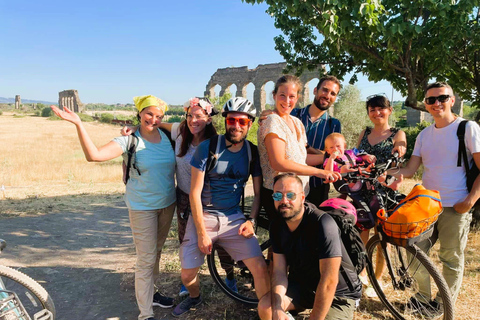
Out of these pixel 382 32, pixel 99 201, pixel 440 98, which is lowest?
pixel 99 201

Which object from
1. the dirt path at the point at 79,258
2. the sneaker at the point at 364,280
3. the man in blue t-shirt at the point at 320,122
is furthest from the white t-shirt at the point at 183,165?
the sneaker at the point at 364,280

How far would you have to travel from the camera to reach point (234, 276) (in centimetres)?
410

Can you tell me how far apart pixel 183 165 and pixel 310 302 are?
1757 mm

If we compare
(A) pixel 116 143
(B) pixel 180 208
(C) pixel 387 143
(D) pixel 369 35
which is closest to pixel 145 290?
(B) pixel 180 208

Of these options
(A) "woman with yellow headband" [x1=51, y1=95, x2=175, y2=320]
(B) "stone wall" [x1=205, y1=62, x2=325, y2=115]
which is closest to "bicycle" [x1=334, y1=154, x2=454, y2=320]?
(A) "woman with yellow headband" [x1=51, y1=95, x2=175, y2=320]

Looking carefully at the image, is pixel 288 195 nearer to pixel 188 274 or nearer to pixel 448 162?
pixel 188 274

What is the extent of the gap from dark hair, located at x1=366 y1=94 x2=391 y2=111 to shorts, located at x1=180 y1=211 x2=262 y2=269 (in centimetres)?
186

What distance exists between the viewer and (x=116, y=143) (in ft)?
10.3

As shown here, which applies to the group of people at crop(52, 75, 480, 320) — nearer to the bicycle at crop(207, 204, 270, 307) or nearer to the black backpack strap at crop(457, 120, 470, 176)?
the black backpack strap at crop(457, 120, 470, 176)

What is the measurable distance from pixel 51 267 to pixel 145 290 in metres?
2.45

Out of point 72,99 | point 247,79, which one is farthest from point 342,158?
point 72,99

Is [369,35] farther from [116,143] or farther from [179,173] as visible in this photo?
[116,143]

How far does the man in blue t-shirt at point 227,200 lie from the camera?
3.08 m

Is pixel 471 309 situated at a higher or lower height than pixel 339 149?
lower
